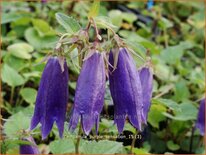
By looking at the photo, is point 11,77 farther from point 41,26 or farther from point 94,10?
point 94,10

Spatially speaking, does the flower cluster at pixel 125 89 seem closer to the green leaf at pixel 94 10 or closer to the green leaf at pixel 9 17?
the green leaf at pixel 94 10

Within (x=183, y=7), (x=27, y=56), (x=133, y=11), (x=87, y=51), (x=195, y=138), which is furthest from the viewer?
(x=183, y=7)

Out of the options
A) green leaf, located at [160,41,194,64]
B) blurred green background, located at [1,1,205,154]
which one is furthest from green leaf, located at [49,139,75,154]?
green leaf, located at [160,41,194,64]

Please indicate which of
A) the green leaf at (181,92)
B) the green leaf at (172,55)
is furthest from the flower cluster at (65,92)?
the green leaf at (172,55)

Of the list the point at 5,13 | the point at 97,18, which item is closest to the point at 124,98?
the point at 97,18

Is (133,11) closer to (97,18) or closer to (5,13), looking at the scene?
(5,13)

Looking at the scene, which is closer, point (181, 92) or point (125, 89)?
point (125, 89)

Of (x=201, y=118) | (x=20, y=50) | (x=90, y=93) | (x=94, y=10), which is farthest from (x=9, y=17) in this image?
(x=90, y=93)
